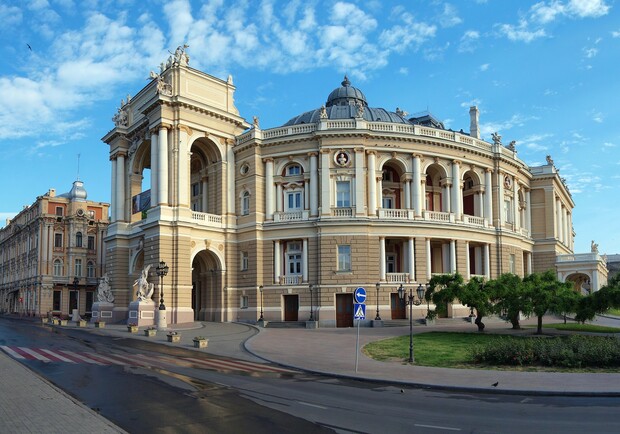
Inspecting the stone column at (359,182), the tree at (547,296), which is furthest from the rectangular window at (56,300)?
the tree at (547,296)

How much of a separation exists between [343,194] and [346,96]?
57.6ft

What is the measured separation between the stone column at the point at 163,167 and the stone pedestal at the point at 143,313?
8421 millimetres

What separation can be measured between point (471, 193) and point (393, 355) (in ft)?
109

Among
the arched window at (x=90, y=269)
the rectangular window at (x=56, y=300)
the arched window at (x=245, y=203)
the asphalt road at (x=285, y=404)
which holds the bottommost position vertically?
the rectangular window at (x=56, y=300)

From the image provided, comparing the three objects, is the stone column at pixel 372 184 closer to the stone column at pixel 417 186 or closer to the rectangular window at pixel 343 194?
the rectangular window at pixel 343 194

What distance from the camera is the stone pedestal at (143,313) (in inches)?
1717

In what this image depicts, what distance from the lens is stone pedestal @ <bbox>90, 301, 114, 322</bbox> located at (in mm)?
51344

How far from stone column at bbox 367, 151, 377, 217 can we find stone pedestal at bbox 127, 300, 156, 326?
19.5 metres

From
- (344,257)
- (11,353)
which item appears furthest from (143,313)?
(11,353)

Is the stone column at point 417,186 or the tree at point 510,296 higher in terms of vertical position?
→ the stone column at point 417,186

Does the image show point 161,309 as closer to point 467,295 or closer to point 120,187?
point 120,187

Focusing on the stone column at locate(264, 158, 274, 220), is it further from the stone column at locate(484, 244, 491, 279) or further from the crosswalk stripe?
the crosswalk stripe

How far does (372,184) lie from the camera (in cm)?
4841

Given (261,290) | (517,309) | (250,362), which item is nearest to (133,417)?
(250,362)
